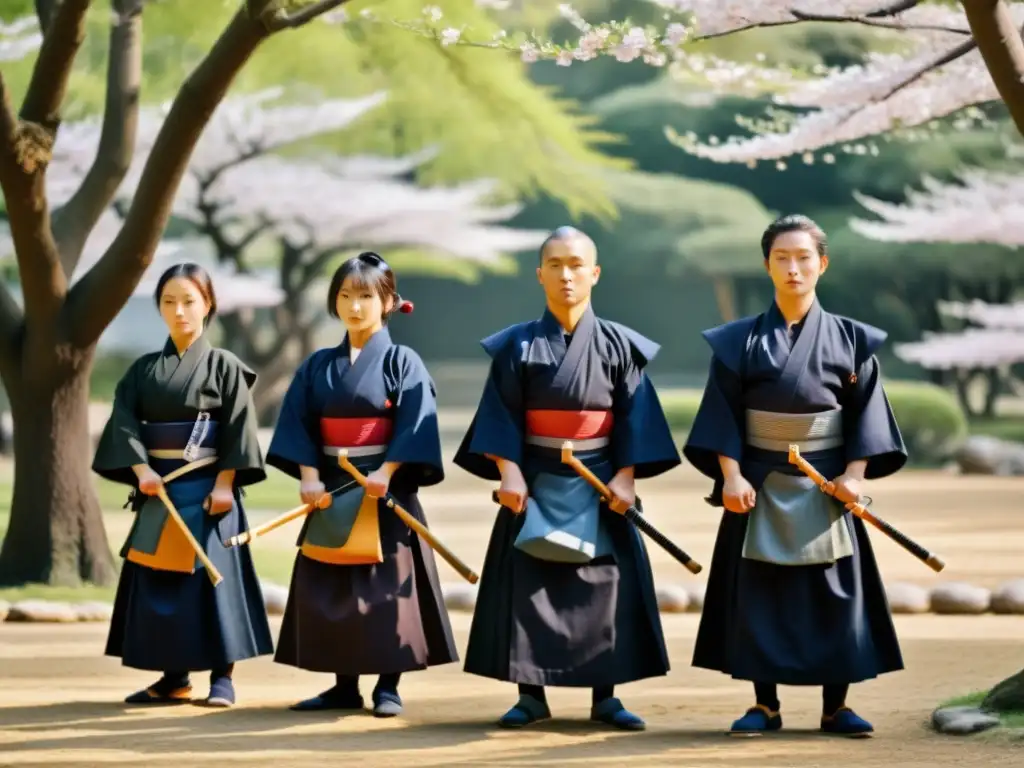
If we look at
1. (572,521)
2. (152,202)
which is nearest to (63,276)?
(152,202)

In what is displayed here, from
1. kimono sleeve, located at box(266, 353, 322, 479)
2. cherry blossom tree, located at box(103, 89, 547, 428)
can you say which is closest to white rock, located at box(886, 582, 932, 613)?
kimono sleeve, located at box(266, 353, 322, 479)

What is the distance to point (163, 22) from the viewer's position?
10414mm

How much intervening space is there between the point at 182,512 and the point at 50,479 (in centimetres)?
251

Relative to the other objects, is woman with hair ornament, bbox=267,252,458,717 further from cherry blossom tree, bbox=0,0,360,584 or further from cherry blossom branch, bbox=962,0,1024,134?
cherry blossom tree, bbox=0,0,360,584

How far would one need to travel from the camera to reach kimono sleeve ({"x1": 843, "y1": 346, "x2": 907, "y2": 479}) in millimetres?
4238

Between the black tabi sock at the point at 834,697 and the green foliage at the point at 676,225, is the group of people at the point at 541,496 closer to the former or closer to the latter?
the black tabi sock at the point at 834,697

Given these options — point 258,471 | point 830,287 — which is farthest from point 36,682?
point 830,287

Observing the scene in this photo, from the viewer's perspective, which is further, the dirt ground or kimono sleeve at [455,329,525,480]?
kimono sleeve at [455,329,525,480]

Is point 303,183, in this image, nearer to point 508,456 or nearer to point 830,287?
point 830,287

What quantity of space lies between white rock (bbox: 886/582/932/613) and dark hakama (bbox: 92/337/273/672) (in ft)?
10.0

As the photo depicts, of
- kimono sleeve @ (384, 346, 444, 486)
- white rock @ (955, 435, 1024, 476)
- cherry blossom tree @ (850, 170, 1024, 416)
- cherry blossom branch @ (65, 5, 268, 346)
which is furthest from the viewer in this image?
white rock @ (955, 435, 1024, 476)

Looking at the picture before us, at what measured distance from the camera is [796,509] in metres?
4.24

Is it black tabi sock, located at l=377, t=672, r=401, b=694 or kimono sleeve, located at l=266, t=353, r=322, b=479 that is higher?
kimono sleeve, located at l=266, t=353, r=322, b=479

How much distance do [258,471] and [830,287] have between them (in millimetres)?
14503
